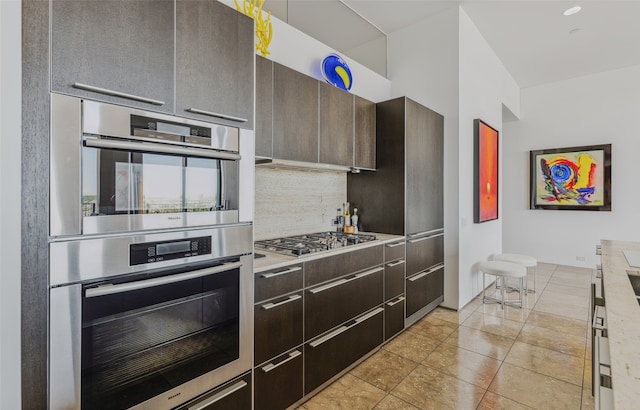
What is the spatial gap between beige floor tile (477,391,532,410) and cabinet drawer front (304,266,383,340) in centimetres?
97

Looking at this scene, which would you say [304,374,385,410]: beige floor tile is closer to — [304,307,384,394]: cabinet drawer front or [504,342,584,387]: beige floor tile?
[304,307,384,394]: cabinet drawer front

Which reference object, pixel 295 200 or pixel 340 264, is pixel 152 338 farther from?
pixel 295 200

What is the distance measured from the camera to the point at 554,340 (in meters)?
2.98

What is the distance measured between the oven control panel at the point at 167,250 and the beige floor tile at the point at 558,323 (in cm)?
347

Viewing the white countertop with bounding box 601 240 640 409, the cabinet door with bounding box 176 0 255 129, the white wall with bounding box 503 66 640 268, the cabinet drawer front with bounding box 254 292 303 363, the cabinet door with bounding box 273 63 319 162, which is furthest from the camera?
the white wall with bounding box 503 66 640 268

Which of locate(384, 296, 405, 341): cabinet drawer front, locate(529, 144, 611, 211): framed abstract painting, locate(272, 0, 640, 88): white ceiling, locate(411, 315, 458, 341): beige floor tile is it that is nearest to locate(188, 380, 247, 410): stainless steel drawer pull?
locate(384, 296, 405, 341): cabinet drawer front

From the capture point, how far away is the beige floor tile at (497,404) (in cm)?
206

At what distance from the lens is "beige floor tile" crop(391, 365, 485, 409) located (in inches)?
83.0

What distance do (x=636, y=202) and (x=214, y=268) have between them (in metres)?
6.69

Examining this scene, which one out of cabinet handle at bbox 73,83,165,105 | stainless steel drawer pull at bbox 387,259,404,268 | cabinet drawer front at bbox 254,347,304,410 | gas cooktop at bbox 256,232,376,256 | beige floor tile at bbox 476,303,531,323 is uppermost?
cabinet handle at bbox 73,83,165,105

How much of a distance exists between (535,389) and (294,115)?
259 cm

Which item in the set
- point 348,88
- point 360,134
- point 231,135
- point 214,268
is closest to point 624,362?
point 214,268

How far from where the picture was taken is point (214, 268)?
1.58 m

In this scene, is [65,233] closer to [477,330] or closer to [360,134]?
[360,134]
